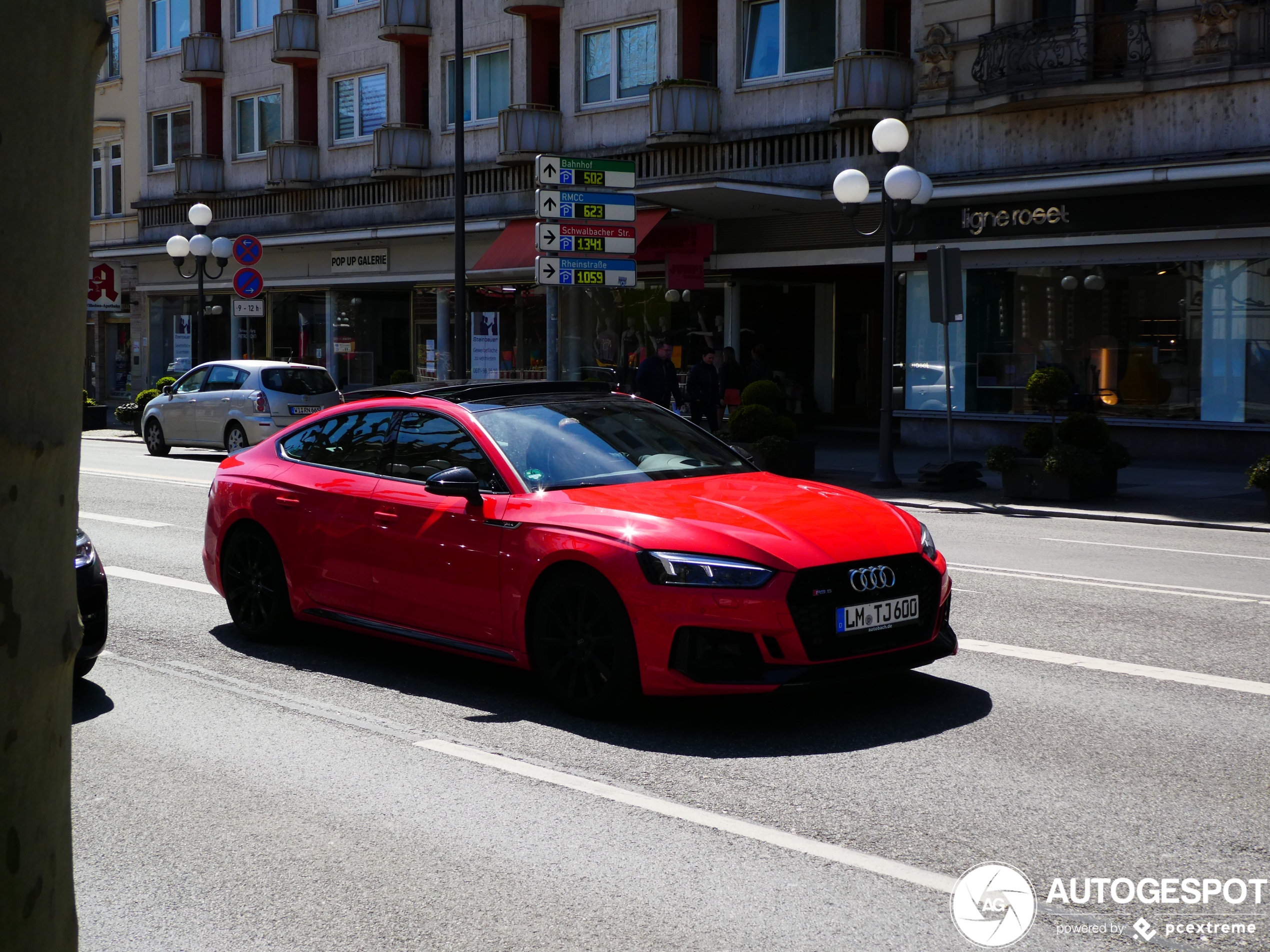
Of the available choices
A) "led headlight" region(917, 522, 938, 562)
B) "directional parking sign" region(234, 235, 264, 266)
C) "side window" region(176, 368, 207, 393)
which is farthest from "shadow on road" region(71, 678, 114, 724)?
"directional parking sign" region(234, 235, 264, 266)

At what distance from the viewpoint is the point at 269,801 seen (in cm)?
516

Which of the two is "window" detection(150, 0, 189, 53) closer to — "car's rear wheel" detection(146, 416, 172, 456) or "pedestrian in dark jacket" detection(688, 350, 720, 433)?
"car's rear wheel" detection(146, 416, 172, 456)

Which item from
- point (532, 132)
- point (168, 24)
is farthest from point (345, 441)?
point (168, 24)

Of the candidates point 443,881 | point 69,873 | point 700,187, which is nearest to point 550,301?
point 700,187

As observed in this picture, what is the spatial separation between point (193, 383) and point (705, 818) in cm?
2135

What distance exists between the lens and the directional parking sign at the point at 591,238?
17.7 metres

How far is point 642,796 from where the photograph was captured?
17.0 feet

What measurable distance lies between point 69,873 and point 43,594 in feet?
1.20

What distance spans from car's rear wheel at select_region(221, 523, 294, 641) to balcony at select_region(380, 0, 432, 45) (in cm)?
2672

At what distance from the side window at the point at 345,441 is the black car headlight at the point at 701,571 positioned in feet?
7.17

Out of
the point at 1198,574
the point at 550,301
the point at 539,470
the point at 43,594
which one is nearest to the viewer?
the point at 43,594

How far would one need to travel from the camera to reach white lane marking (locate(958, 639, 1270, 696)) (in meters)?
6.86

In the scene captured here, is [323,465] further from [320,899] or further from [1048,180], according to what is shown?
[1048,180]

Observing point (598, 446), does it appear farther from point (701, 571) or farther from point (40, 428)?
point (40, 428)
